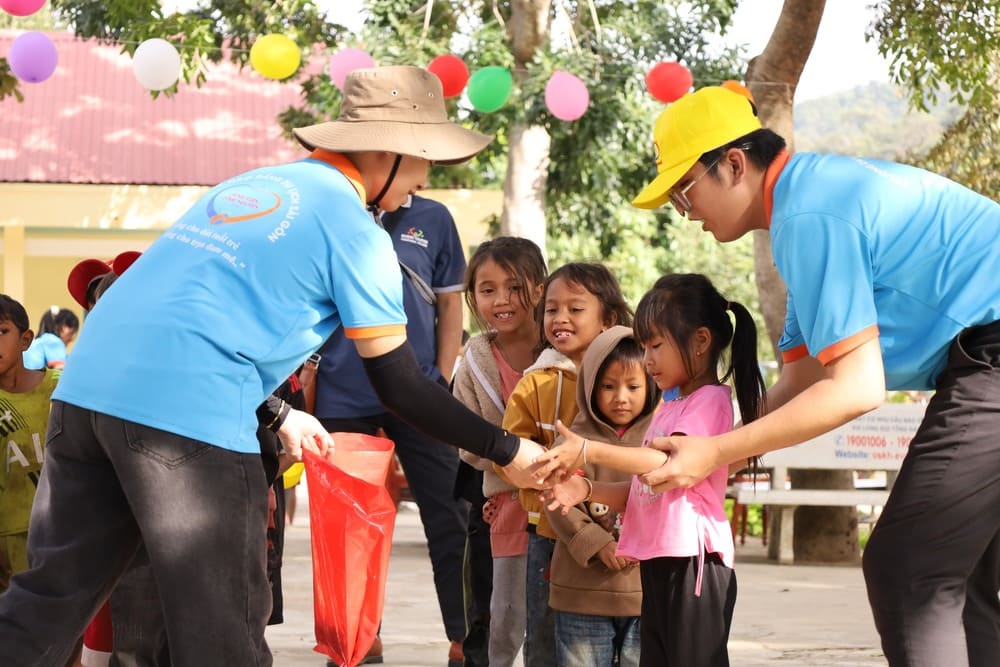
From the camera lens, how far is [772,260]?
744 centimetres

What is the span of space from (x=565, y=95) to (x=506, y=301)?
260 inches

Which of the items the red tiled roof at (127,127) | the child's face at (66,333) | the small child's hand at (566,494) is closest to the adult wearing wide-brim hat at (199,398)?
the small child's hand at (566,494)

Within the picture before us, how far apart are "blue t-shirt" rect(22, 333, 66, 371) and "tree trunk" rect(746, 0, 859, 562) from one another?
5.23 m

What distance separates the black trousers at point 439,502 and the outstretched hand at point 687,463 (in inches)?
87.9

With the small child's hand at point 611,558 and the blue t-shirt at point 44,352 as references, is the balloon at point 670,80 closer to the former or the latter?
the blue t-shirt at point 44,352

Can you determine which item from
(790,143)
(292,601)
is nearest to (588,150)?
(790,143)

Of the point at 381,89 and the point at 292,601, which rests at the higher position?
the point at 381,89

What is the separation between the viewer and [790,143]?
9219mm

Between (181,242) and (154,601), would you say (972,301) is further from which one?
(154,601)

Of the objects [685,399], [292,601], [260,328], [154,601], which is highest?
[260,328]

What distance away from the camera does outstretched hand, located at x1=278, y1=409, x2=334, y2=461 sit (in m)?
3.92

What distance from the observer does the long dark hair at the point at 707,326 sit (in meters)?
3.78

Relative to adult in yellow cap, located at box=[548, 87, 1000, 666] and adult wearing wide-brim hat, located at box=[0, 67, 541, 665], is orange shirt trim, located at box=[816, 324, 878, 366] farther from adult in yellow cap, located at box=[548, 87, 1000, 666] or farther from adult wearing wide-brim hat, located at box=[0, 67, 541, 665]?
adult wearing wide-brim hat, located at box=[0, 67, 541, 665]

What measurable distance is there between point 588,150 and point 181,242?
10453 millimetres
